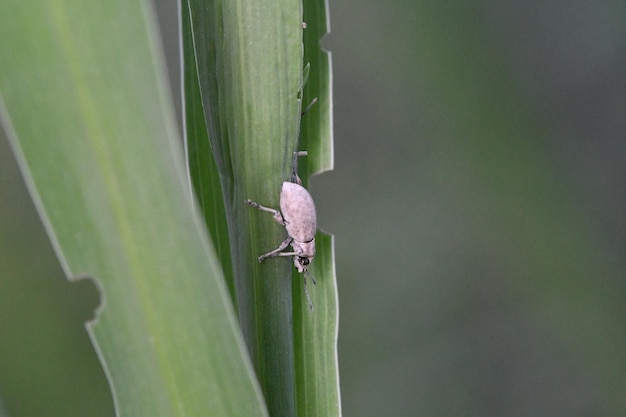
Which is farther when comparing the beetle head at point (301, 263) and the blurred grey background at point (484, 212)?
the blurred grey background at point (484, 212)

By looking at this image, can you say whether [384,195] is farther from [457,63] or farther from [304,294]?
[304,294]

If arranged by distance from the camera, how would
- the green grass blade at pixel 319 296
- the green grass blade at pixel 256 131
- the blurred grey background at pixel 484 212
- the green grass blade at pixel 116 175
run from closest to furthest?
1. the green grass blade at pixel 116 175
2. the green grass blade at pixel 256 131
3. the green grass blade at pixel 319 296
4. the blurred grey background at pixel 484 212

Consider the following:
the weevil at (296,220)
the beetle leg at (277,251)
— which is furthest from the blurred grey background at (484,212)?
the beetle leg at (277,251)

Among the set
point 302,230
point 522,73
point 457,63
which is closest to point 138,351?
point 302,230

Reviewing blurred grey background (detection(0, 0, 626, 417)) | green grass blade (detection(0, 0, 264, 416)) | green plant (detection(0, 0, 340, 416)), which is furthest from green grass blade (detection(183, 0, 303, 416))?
blurred grey background (detection(0, 0, 626, 417))

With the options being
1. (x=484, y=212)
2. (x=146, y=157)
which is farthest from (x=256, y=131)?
(x=484, y=212)

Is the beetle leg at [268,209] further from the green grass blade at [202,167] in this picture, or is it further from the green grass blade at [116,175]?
the green grass blade at [116,175]
